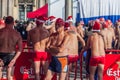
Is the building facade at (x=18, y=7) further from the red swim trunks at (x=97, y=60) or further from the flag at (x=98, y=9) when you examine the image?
the red swim trunks at (x=97, y=60)

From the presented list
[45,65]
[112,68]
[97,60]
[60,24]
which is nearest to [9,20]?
[60,24]

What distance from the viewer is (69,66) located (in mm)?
11445

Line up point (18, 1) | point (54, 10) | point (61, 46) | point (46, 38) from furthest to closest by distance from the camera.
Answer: point (18, 1) < point (54, 10) < point (46, 38) < point (61, 46)

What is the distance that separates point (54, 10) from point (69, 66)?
38.7ft

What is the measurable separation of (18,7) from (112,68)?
35860 millimetres

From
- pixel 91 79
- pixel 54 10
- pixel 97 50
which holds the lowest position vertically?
pixel 91 79

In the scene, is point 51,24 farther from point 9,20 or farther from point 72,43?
point 9,20

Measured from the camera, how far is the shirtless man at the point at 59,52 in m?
10.5

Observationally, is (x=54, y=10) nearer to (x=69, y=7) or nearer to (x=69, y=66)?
(x=69, y=7)

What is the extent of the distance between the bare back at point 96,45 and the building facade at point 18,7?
34.9 m

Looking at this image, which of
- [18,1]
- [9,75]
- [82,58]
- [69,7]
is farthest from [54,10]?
[18,1]

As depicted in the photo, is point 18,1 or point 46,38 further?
point 18,1

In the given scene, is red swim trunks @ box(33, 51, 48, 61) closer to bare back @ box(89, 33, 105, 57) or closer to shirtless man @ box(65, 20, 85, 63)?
shirtless man @ box(65, 20, 85, 63)

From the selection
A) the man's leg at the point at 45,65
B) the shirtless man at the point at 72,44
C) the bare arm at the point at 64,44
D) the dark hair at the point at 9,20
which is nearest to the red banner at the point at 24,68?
the man's leg at the point at 45,65
